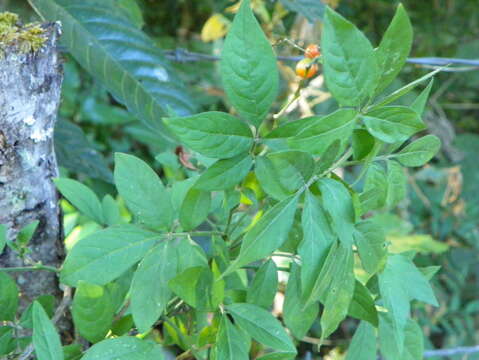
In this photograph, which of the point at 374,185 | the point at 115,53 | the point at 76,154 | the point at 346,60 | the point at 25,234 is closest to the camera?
the point at 346,60

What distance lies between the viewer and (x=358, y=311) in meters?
0.63

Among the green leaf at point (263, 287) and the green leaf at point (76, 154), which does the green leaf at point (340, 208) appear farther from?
the green leaf at point (76, 154)

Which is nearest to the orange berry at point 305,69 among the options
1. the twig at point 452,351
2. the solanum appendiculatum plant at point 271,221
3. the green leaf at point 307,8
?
the solanum appendiculatum plant at point 271,221

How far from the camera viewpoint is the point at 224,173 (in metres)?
0.55

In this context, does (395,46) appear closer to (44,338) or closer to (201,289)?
(201,289)

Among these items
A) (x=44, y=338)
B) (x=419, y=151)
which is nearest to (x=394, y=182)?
(x=419, y=151)

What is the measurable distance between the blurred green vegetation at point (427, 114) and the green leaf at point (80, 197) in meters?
0.53

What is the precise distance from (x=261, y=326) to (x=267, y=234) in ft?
0.44

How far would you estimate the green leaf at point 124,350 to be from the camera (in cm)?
55

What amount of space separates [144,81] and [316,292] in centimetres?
61

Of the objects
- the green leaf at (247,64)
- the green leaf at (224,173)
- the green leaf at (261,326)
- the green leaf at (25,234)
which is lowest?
the green leaf at (261,326)

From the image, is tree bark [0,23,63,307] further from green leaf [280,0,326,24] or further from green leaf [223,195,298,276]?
green leaf [280,0,326,24]

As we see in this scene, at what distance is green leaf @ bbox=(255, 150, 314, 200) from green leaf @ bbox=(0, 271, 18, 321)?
311 millimetres

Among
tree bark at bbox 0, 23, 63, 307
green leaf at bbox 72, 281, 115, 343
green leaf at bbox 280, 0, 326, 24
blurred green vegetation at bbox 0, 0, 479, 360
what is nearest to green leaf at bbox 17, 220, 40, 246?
tree bark at bbox 0, 23, 63, 307
